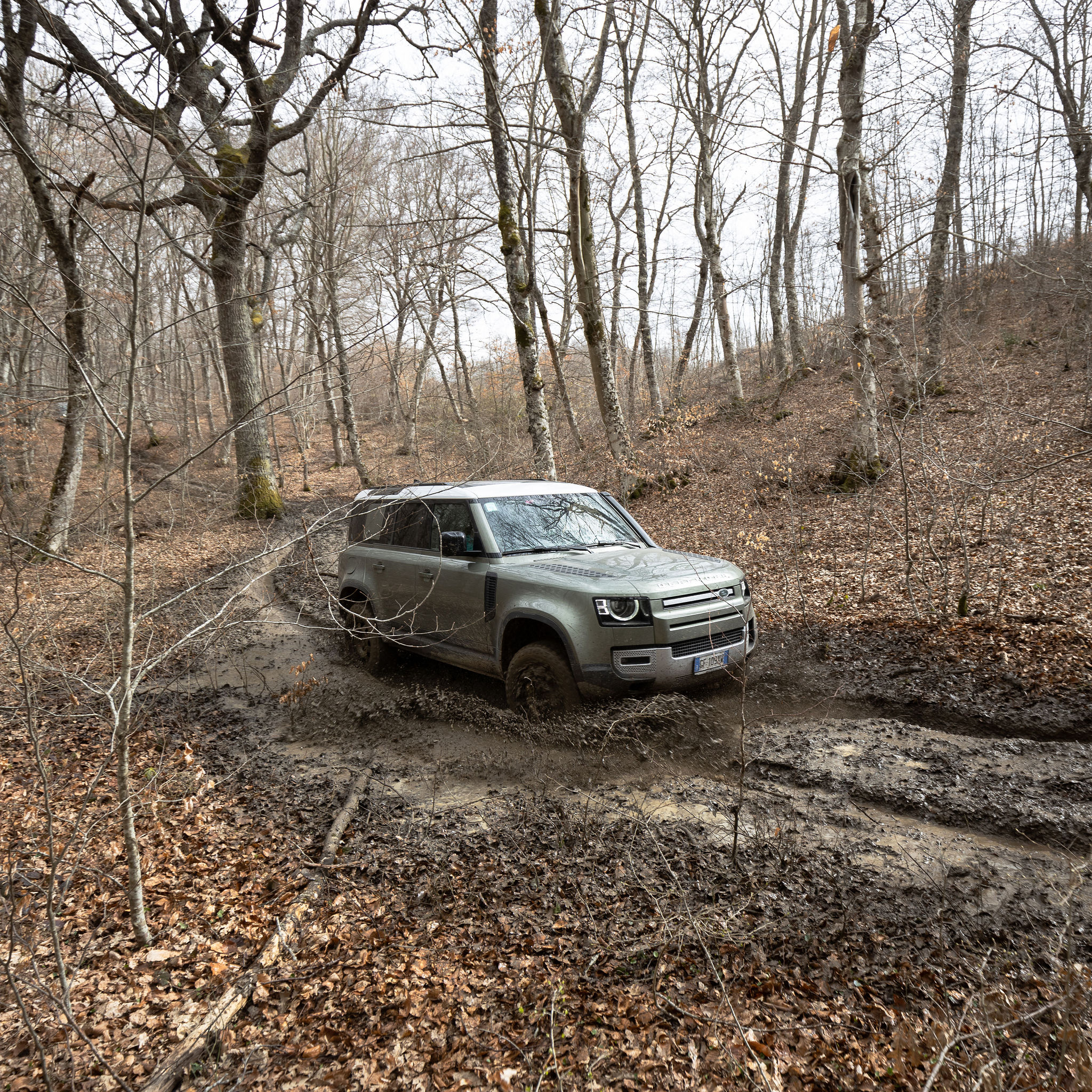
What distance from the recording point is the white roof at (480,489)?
566 cm

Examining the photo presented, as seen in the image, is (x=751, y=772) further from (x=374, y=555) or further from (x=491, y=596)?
(x=374, y=555)

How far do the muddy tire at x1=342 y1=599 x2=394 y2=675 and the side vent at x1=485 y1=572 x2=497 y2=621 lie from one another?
1.74 meters

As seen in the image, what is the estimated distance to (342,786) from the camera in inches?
173

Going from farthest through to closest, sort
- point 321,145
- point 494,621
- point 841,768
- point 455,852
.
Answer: point 321,145 < point 494,621 < point 841,768 < point 455,852

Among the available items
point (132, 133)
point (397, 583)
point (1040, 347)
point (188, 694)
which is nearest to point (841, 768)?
point (397, 583)

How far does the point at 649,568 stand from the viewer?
4.84 metres

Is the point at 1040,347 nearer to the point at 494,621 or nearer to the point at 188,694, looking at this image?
the point at 494,621

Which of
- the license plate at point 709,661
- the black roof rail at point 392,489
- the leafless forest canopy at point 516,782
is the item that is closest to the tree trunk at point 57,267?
the leafless forest canopy at point 516,782

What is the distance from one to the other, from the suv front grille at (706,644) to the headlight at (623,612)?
0.97 ft

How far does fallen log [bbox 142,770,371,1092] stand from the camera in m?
2.27

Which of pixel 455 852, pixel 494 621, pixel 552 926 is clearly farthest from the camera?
pixel 494 621

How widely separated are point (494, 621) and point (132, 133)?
3699mm

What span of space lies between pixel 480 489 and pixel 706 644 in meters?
2.41

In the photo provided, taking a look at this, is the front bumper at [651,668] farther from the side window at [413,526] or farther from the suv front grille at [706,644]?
the side window at [413,526]
